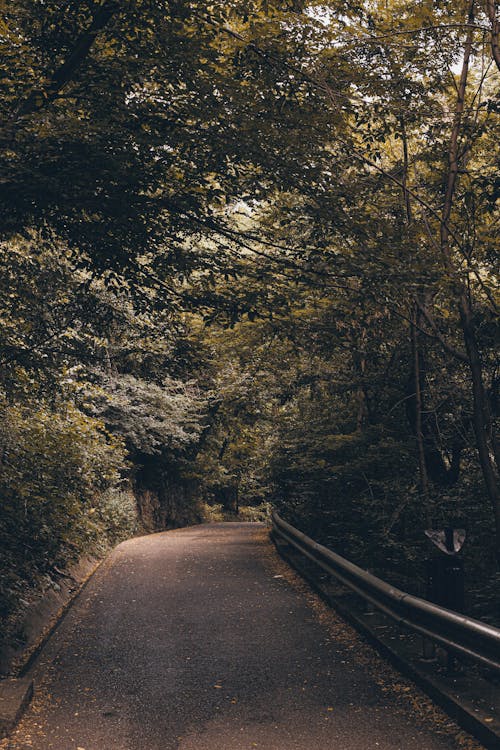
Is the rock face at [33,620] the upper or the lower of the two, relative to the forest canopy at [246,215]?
lower

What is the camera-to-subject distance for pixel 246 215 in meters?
9.71

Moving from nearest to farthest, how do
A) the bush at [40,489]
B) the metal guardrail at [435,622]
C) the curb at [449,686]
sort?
1. the curb at [449,686]
2. the metal guardrail at [435,622]
3. the bush at [40,489]

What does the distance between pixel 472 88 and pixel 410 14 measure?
122 inches

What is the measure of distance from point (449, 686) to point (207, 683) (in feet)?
7.45

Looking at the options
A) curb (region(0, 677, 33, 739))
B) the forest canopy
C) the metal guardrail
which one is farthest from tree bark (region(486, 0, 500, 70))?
curb (region(0, 677, 33, 739))

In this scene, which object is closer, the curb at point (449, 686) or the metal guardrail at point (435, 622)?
the curb at point (449, 686)

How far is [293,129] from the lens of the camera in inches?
312

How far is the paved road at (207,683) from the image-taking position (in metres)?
5.09

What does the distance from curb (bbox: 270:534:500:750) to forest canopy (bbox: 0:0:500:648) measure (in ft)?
5.63

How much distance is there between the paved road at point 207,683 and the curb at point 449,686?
0.83 feet

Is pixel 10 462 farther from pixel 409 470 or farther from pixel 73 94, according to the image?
pixel 409 470

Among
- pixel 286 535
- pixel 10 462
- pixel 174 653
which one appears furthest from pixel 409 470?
pixel 10 462

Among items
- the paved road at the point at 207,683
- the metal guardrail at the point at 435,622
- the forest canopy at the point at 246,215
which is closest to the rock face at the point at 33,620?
the paved road at the point at 207,683

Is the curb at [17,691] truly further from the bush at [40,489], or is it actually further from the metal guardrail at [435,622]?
the metal guardrail at [435,622]
